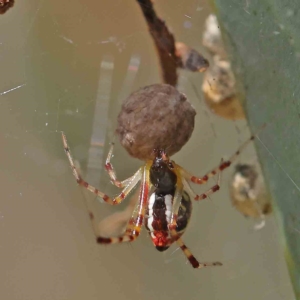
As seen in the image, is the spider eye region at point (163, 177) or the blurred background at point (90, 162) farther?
the blurred background at point (90, 162)

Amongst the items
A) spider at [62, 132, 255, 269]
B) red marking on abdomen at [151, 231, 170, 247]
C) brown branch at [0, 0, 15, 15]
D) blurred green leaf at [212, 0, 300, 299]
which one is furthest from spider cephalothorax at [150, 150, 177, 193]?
brown branch at [0, 0, 15, 15]

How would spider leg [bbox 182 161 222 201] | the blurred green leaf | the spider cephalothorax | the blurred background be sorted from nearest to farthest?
the blurred green leaf → the spider cephalothorax → spider leg [bbox 182 161 222 201] → the blurred background

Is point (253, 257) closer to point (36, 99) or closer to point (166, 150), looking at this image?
point (166, 150)

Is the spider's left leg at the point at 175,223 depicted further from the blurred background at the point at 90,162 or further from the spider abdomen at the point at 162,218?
the blurred background at the point at 90,162

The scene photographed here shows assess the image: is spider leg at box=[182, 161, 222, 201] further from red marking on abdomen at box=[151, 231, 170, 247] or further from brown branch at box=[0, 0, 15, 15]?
brown branch at box=[0, 0, 15, 15]

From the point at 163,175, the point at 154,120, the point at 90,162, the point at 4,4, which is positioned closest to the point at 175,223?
the point at 163,175

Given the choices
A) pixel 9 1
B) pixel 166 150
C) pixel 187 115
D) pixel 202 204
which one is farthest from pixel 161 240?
pixel 9 1

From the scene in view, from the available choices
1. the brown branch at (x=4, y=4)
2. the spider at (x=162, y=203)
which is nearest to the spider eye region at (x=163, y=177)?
the spider at (x=162, y=203)
